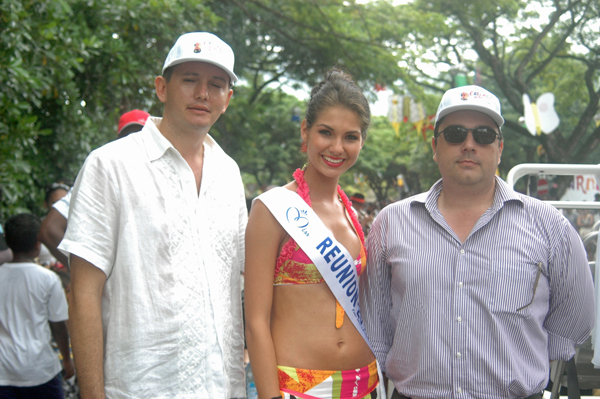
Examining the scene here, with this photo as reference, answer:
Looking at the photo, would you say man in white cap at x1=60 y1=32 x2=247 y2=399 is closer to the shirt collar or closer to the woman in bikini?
the woman in bikini

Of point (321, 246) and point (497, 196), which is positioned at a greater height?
point (497, 196)

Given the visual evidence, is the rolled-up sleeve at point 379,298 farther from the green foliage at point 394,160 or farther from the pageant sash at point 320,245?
the green foliage at point 394,160

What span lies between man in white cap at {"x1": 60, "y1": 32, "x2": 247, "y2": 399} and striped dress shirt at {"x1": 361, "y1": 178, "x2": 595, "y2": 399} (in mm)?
712

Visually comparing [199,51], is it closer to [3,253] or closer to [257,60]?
[3,253]

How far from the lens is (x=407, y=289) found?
2332 millimetres

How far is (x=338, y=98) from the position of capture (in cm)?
252

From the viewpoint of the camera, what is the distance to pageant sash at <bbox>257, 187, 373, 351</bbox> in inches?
94.2

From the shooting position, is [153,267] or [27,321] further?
[27,321]

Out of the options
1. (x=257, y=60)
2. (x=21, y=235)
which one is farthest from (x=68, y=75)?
(x=257, y=60)

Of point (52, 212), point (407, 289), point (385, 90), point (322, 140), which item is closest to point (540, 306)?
point (407, 289)

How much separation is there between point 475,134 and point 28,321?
3.06m

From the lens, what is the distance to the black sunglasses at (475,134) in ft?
7.87

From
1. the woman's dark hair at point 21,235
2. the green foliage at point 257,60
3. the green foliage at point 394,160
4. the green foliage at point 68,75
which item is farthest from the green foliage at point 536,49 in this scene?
the woman's dark hair at point 21,235

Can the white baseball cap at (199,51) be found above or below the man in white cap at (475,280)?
above
